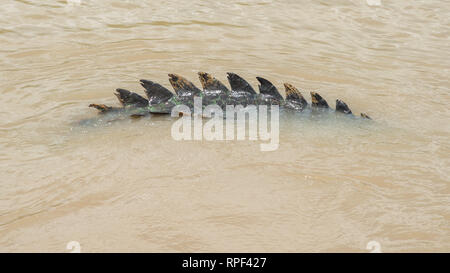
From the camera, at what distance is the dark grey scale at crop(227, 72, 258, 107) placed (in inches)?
237

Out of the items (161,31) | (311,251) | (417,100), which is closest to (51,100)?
(161,31)

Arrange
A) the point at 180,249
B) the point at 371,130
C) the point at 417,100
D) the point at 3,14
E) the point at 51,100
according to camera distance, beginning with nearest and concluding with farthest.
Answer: the point at 180,249 → the point at 371,130 → the point at 51,100 → the point at 417,100 → the point at 3,14

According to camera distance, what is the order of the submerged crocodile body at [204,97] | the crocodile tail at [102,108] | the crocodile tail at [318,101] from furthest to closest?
the crocodile tail at [318,101], the submerged crocodile body at [204,97], the crocodile tail at [102,108]

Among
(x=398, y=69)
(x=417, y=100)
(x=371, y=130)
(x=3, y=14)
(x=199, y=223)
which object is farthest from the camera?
(x=3, y=14)

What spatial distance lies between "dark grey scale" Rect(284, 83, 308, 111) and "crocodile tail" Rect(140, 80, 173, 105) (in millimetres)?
1327

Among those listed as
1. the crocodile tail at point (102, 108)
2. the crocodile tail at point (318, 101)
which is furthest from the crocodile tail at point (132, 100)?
the crocodile tail at point (318, 101)

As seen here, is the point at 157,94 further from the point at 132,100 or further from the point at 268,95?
the point at 268,95

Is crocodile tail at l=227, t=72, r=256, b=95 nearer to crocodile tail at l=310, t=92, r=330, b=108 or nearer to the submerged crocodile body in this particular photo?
the submerged crocodile body

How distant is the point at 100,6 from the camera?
32.4 feet

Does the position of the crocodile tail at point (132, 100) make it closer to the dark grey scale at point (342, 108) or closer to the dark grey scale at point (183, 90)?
the dark grey scale at point (183, 90)

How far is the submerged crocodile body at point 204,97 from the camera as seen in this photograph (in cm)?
597

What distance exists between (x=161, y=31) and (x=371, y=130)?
456 centimetres

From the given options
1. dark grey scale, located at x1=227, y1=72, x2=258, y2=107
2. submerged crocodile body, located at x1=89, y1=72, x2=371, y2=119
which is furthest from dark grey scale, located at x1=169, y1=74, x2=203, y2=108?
dark grey scale, located at x1=227, y1=72, x2=258, y2=107

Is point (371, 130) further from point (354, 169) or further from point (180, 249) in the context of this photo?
point (180, 249)
